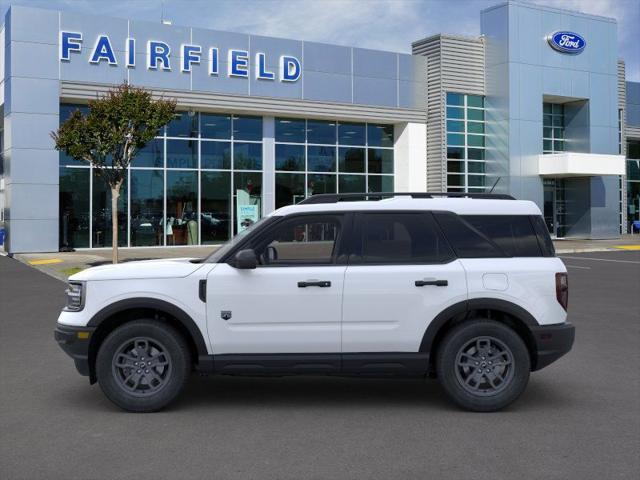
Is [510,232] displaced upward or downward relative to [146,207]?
downward

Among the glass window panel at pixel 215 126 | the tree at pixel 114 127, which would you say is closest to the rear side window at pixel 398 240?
the tree at pixel 114 127

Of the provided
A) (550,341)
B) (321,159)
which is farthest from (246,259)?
(321,159)

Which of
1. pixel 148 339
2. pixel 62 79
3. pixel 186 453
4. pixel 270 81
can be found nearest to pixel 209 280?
pixel 148 339

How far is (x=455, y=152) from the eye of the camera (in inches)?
1299

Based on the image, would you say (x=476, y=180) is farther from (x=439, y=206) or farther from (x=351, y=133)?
(x=439, y=206)

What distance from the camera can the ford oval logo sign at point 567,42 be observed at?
3356 centimetres

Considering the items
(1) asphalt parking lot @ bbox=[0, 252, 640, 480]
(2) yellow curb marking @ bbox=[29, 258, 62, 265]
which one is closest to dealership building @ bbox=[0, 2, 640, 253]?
(2) yellow curb marking @ bbox=[29, 258, 62, 265]

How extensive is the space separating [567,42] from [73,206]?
22.5 meters

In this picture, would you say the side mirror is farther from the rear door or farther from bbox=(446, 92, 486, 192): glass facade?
bbox=(446, 92, 486, 192): glass facade

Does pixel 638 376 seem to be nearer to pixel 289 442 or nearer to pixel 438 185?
pixel 289 442

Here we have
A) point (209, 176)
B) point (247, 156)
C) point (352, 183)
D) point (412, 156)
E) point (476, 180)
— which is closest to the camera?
point (209, 176)

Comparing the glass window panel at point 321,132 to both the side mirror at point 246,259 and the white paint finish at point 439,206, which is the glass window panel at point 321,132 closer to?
the white paint finish at point 439,206

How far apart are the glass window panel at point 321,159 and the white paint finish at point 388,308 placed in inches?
1013

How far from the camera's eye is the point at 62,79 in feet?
84.8
